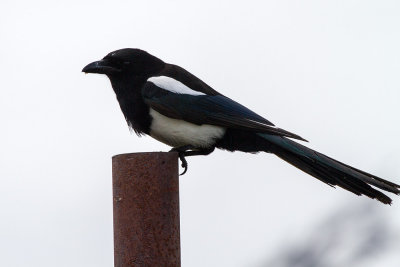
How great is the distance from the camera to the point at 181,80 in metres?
3.82

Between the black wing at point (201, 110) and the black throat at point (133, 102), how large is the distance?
5cm

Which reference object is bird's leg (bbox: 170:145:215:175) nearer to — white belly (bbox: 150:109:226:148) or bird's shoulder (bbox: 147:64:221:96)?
white belly (bbox: 150:109:226:148)

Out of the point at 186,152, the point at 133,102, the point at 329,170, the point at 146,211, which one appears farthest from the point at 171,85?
the point at 146,211

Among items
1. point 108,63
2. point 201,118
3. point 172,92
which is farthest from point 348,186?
point 108,63

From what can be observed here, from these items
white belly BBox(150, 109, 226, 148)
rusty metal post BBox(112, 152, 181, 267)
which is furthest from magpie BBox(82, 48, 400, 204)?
rusty metal post BBox(112, 152, 181, 267)

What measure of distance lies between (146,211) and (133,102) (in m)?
1.49

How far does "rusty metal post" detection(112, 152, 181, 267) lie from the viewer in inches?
87.5

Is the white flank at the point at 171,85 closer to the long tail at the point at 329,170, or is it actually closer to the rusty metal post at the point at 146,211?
the long tail at the point at 329,170

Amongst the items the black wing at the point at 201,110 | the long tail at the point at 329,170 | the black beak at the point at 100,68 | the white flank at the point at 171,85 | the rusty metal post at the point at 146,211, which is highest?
the black beak at the point at 100,68

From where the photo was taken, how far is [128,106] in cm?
368

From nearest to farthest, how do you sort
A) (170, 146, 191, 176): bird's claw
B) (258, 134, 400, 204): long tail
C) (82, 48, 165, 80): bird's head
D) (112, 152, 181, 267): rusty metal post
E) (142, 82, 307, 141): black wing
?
(112, 152, 181, 267): rusty metal post → (258, 134, 400, 204): long tail → (170, 146, 191, 176): bird's claw → (142, 82, 307, 141): black wing → (82, 48, 165, 80): bird's head

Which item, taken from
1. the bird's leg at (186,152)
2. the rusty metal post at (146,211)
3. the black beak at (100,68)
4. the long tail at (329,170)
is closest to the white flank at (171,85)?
the black beak at (100,68)

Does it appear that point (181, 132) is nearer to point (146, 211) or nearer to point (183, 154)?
point (183, 154)

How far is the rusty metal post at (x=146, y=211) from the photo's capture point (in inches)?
87.5
